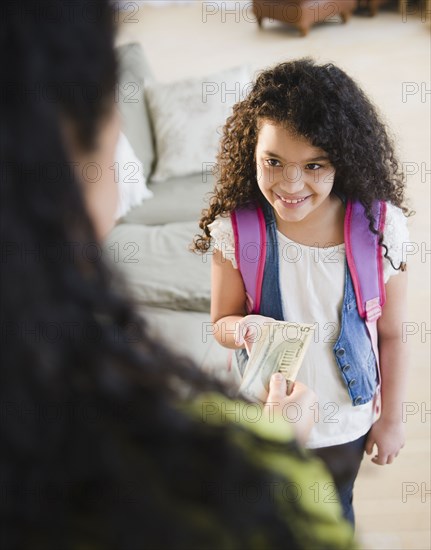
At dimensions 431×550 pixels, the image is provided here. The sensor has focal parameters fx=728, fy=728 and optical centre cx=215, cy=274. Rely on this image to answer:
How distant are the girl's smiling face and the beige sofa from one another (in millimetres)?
638

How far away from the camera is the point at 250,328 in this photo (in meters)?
1.41

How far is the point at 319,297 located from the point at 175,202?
5.82ft

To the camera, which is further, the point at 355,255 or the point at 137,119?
the point at 137,119

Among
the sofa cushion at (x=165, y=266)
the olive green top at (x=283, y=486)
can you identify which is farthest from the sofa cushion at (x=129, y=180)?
the olive green top at (x=283, y=486)

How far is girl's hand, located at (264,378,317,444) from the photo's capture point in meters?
1.20

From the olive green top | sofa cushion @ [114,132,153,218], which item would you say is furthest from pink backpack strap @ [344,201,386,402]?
sofa cushion @ [114,132,153,218]

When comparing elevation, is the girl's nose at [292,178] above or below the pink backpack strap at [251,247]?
above

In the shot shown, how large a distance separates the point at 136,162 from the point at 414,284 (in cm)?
133

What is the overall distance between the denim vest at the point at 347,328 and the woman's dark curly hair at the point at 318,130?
11 cm

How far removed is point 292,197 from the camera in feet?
4.48

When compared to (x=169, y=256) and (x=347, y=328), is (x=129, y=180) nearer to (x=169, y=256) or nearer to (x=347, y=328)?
(x=169, y=256)

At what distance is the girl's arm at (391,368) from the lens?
1.45 m

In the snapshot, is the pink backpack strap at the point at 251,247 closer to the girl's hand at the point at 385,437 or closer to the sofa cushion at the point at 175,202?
the girl's hand at the point at 385,437

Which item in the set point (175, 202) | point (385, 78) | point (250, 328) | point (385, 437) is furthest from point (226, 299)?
point (385, 78)
